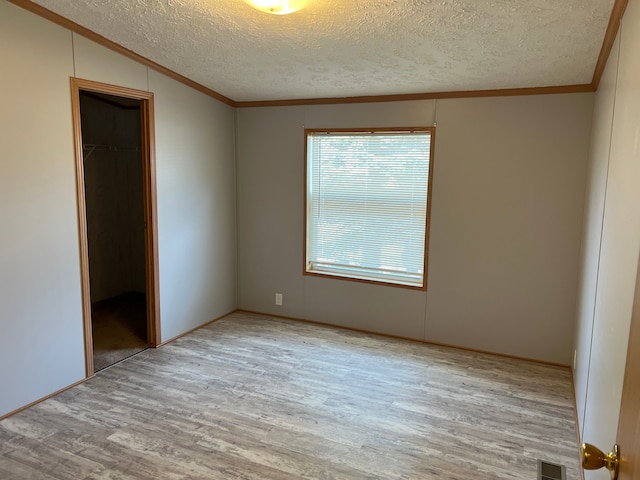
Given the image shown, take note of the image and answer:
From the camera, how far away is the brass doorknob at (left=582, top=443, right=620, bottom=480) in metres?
0.95

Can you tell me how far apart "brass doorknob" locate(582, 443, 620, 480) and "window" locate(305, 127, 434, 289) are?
3.03 m

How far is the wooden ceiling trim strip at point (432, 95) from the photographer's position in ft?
11.0

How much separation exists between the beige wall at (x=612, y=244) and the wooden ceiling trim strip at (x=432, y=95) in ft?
1.75

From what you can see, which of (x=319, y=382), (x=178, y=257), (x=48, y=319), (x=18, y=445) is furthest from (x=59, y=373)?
(x=319, y=382)

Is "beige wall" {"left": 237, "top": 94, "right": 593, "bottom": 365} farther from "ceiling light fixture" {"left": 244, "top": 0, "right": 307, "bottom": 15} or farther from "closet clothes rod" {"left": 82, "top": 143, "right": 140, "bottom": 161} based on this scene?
"ceiling light fixture" {"left": 244, "top": 0, "right": 307, "bottom": 15}

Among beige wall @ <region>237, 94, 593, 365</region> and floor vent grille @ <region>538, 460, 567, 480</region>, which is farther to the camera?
beige wall @ <region>237, 94, 593, 365</region>

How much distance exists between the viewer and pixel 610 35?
2369 mm

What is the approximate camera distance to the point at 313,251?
14.9 ft

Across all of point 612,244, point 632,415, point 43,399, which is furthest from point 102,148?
point 632,415

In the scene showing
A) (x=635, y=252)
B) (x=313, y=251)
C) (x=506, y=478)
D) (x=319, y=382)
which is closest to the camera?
(x=635, y=252)

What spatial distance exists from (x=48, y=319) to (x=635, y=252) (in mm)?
3188

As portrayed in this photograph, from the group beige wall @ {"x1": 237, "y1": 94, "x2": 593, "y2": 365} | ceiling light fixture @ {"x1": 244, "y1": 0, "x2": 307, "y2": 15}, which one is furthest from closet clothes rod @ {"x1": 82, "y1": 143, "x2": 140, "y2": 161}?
ceiling light fixture @ {"x1": 244, "y1": 0, "x2": 307, "y2": 15}

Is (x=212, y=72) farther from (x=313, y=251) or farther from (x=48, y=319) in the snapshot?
(x=48, y=319)

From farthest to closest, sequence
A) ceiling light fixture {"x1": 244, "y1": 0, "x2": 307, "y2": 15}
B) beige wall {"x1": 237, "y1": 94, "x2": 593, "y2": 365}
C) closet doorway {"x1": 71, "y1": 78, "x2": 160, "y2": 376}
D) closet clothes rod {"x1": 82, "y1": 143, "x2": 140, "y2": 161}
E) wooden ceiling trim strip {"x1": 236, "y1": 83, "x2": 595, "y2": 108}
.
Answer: closet clothes rod {"x1": 82, "y1": 143, "x2": 140, "y2": 161} → closet doorway {"x1": 71, "y1": 78, "x2": 160, "y2": 376} → beige wall {"x1": 237, "y1": 94, "x2": 593, "y2": 365} → wooden ceiling trim strip {"x1": 236, "y1": 83, "x2": 595, "y2": 108} → ceiling light fixture {"x1": 244, "y1": 0, "x2": 307, "y2": 15}
